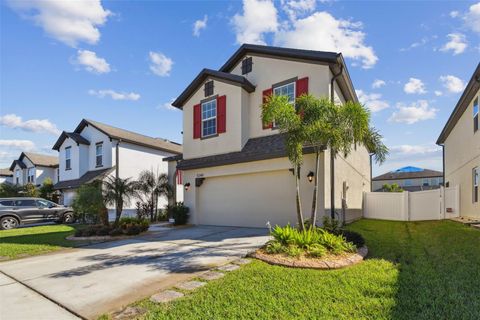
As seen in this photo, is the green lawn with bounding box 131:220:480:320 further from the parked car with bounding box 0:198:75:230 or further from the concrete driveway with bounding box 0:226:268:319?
the parked car with bounding box 0:198:75:230

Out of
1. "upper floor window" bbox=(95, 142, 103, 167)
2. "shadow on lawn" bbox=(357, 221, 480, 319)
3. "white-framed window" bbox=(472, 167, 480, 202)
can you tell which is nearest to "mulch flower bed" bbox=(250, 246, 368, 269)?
"shadow on lawn" bbox=(357, 221, 480, 319)

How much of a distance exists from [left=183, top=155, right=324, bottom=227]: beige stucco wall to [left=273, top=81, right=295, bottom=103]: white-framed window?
270cm

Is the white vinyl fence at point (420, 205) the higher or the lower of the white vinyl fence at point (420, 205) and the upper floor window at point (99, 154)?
the lower

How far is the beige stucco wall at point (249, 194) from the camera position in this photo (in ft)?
35.9

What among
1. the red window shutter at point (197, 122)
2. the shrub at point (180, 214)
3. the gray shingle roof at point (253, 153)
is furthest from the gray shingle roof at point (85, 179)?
the gray shingle roof at point (253, 153)

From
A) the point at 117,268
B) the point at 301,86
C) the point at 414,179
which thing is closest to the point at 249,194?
the point at 301,86

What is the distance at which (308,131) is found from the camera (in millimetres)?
7340

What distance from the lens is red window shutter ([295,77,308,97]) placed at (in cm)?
1116

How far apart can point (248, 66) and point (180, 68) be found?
11.4 feet

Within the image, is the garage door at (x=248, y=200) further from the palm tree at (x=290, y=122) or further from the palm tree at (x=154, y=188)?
the palm tree at (x=154, y=188)

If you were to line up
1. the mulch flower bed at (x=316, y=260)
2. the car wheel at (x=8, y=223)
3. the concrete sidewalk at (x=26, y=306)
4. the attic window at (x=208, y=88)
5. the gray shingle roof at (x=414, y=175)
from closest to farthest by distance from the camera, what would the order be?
the concrete sidewalk at (x=26, y=306), the mulch flower bed at (x=316, y=260), the attic window at (x=208, y=88), the car wheel at (x=8, y=223), the gray shingle roof at (x=414, y=175)

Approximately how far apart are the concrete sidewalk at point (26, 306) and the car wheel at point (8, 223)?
1315cm

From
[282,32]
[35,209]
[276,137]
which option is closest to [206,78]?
[282,32]

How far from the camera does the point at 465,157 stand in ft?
48.6
